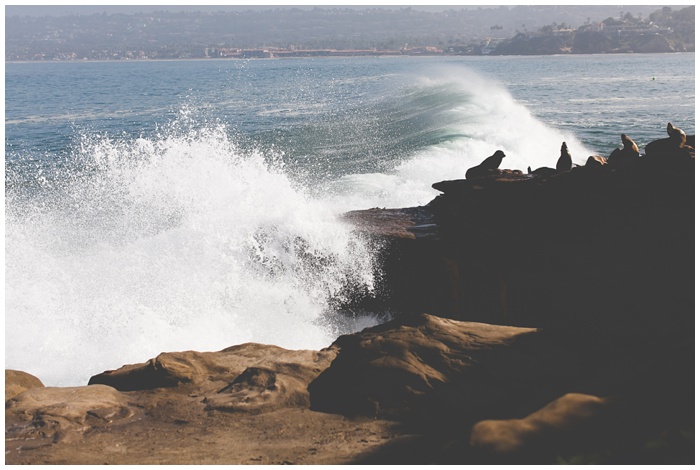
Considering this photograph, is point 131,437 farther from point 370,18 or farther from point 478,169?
point 370,18

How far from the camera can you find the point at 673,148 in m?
7.97

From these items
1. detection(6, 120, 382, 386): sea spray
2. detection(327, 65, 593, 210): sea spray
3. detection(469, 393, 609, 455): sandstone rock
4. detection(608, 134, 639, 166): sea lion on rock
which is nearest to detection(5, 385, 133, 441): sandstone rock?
detection(6, 120, 382, 386): sea spray

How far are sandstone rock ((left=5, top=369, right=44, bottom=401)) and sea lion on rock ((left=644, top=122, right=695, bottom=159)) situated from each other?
6.23m

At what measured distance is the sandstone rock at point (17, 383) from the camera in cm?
691

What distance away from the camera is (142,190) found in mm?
14469

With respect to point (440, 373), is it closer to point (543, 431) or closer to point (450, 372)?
point (450, 372)

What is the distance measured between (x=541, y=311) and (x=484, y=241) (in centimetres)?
99

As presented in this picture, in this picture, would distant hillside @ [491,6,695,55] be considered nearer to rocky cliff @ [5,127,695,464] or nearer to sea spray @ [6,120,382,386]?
sea spray @ [6,120,382,386]

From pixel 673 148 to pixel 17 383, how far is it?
6.51 meters

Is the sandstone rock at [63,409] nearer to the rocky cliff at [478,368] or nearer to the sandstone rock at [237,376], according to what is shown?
the rocky cliff at [478,368]

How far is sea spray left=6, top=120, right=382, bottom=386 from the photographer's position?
9.27 metres

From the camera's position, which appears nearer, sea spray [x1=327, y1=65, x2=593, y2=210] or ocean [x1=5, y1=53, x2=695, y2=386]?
ocean [x1=5, y1=53, x2=695, y2=386]

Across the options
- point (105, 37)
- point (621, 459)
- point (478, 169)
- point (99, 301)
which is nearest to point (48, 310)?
point (99, 301)

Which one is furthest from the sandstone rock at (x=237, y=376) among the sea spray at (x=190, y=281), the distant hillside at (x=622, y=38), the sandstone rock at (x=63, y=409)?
the distant hillside at (x=622, y=38)
